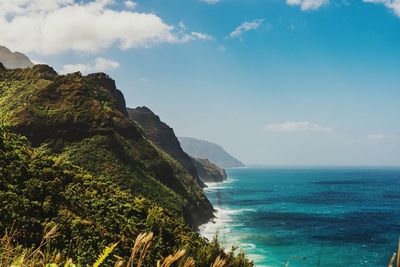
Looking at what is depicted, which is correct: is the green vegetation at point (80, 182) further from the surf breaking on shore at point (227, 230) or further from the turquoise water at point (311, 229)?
the turquoise water at point (311, 229)

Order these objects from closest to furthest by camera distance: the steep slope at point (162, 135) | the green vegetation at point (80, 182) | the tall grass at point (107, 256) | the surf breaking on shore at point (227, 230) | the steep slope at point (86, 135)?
the tall grass at point (107, 256) < the green vegetation at point (80, 182) < the surf breaking on shore at point (227, 230) < the steep slope at point (86, 135) < the steep slope at point (162, 135)

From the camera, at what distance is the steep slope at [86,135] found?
71062 mm

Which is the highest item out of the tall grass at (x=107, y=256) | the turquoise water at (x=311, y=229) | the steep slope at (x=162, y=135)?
the steep slope at (x=162, y=135)

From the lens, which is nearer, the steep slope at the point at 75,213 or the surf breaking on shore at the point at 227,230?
the steep slope at the point at 75,213

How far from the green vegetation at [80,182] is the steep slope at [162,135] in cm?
3054

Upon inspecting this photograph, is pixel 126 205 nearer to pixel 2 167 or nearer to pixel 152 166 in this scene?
pixel 2 167

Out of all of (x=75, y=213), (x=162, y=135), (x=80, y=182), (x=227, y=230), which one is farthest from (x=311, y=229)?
(x=162, y=135)

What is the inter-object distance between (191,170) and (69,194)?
131m

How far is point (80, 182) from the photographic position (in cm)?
4534

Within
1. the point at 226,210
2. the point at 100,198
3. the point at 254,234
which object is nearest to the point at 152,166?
the point at 254,234

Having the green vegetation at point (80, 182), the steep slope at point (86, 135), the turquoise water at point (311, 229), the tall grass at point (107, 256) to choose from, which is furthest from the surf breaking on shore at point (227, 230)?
the tall grass at point (107, 256)

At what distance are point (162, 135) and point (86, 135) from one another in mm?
89914

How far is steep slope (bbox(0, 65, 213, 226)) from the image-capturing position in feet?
233

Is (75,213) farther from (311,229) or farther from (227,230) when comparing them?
(311,229)
